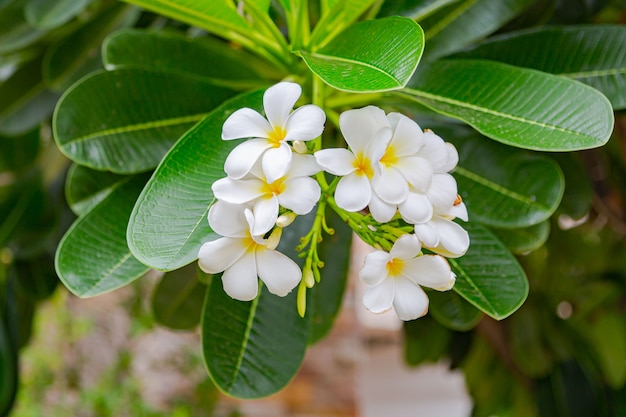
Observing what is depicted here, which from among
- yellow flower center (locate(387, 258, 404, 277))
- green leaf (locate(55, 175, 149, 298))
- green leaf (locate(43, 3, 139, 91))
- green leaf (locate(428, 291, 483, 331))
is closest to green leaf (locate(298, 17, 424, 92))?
yellow flower center (locate(387, 258, 404, 277))

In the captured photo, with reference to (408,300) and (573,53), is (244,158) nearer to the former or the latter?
(408,300)

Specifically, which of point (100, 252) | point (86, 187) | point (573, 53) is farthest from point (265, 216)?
point (573, 53)

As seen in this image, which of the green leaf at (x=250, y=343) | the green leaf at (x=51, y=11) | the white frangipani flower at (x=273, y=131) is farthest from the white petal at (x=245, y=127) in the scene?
the green leaf at (x=51, y=11)

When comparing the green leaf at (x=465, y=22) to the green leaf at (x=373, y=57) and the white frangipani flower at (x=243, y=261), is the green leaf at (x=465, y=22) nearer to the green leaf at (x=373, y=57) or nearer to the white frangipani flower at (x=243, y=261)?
the green leaf at (x=373, y=57)

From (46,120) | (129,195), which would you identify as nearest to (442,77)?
(129,195)

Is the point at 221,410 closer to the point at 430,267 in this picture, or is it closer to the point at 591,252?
the point at 591,252

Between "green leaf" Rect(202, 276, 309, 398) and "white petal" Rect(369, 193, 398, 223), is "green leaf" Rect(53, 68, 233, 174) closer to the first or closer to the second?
"green leaf" Rect(202, 276, 309, 398)

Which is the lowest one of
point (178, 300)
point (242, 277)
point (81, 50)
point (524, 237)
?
point (178, 300)
